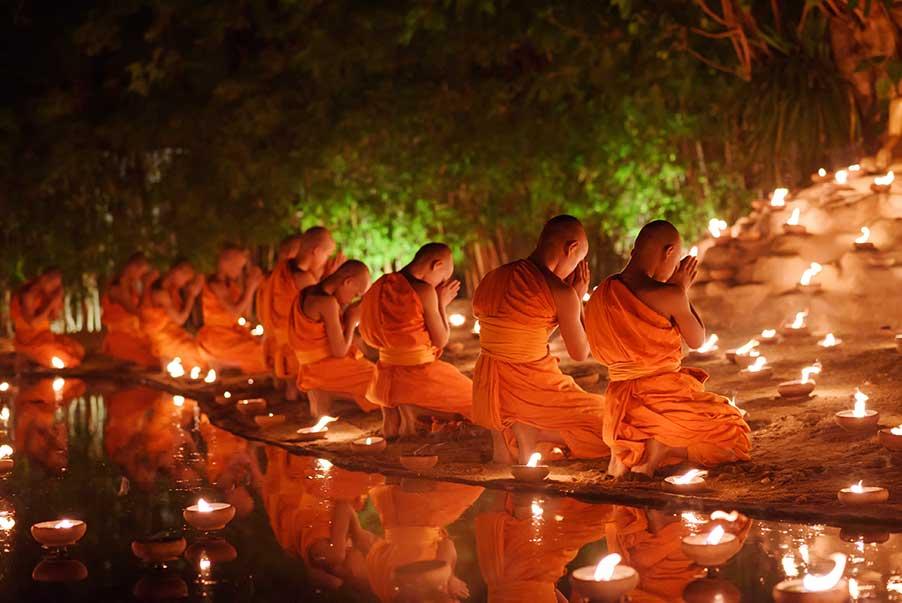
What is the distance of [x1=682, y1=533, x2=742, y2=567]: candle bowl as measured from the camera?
505 cm

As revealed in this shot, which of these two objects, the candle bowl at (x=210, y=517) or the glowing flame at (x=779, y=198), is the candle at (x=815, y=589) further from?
the glowing flame at (x=779, y=198)

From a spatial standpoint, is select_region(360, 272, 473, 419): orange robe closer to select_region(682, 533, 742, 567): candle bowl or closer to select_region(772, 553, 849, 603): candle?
select_region(682, 533, 742, 567): candle bowl

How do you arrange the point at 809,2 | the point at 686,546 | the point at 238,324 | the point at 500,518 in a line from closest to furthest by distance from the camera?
the point at 686,546 < the point at 500,518 < the point at 809,2 < the point at 238,324

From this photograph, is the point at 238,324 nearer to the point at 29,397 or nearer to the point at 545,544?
the point at 29,397

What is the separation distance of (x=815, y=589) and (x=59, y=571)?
3.30 meters

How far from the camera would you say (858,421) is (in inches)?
280

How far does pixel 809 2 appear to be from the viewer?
35.6ft

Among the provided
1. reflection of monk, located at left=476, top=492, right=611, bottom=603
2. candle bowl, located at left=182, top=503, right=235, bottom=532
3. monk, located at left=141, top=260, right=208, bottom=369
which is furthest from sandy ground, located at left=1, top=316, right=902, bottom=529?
monk, located at left=141, top=260, right=208, bottom=369

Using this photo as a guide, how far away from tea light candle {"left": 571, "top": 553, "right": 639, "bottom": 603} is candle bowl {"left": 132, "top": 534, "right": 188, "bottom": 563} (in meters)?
2.07

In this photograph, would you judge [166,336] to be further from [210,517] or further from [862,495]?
[862,495]

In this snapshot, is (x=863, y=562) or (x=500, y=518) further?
(x=500, y=518)

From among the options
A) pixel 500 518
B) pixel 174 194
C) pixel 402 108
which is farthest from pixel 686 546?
pixel 174 194

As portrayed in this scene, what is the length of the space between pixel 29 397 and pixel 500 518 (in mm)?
7510

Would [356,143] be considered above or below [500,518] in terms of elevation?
above
